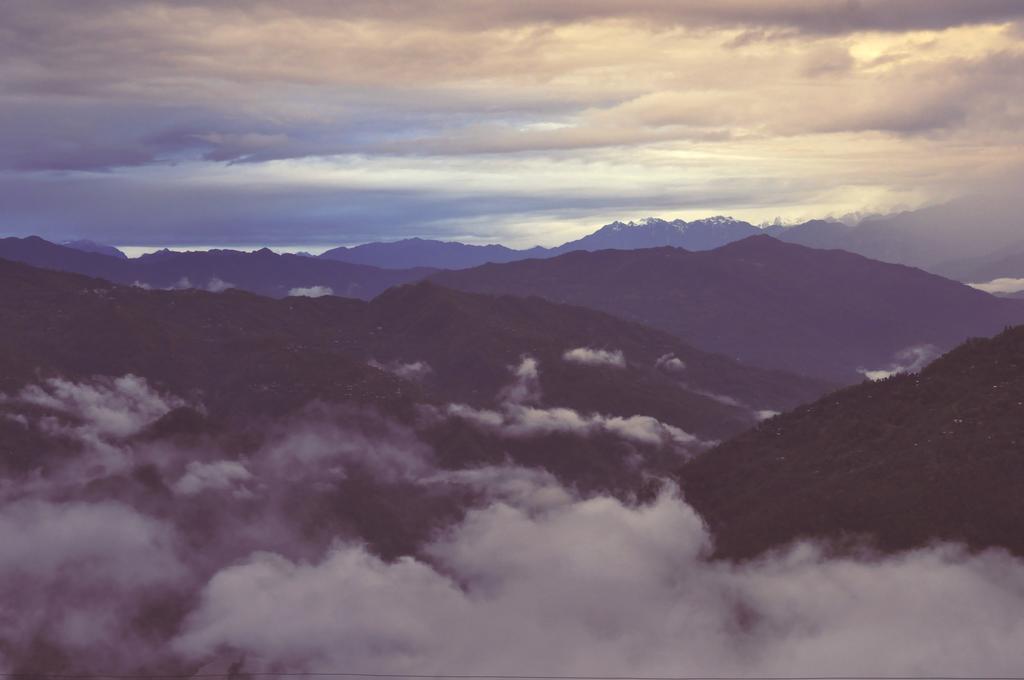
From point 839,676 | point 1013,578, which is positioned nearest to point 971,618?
point 1013,578

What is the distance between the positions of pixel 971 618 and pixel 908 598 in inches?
568

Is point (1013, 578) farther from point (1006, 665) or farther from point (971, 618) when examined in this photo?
point (1006, 665)

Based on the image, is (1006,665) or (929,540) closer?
(1006,665)

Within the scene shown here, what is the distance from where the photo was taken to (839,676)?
190375mm

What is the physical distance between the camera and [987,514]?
192750 millimetres

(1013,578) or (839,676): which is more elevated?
(1013,578)

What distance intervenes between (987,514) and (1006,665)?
3205 cm

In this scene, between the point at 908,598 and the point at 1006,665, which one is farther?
the point at 908,598

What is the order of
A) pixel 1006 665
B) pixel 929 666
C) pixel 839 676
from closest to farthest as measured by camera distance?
pixel 1006 665, pixel 929 666, pixel 839 676

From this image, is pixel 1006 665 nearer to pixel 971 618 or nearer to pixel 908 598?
pixel 971 618

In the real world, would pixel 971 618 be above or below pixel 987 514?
below

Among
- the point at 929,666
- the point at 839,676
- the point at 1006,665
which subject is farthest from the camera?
the point at 839,676

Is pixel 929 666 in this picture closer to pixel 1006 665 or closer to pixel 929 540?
pixel 1006 665

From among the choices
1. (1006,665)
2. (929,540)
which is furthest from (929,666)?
(929,540)
